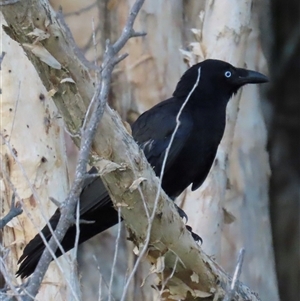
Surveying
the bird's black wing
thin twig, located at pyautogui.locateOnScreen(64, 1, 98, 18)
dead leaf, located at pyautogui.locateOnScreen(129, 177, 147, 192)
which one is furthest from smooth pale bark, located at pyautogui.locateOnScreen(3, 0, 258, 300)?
thin twig, located at pyautogui.locateOnScreen(64, 1, 98, 18)

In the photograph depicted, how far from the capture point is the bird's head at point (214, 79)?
3557 millimetres

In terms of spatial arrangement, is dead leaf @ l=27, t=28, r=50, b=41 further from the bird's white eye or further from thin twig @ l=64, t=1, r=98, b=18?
thin twig @ l=64, t=1, r=98, b=18

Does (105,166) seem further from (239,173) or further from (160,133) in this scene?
(239,173)

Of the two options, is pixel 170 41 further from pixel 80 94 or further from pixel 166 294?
pixel 80 94

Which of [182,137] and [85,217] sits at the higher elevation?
[182,137]

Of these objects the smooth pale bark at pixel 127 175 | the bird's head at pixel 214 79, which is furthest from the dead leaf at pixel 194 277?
the bird's head at pixel 214 79

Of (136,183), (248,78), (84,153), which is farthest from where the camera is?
(248,78)

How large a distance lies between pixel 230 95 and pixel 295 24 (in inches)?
140

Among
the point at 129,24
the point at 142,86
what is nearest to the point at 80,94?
the point at 129,24

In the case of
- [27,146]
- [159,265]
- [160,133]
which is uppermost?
[160,133]

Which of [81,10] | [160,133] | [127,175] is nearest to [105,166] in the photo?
[127,175]

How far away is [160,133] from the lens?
3201 mm

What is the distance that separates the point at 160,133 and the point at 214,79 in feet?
1.83

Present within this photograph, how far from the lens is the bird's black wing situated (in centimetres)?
314
